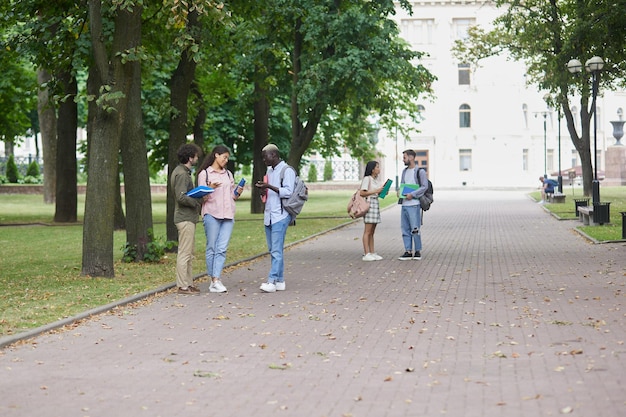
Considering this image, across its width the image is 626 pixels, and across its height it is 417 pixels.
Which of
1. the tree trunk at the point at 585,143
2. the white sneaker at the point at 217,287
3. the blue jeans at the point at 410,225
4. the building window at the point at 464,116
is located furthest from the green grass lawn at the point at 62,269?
the building window at the point at 464,116

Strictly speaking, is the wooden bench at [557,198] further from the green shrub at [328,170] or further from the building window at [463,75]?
the building window at [463,75]

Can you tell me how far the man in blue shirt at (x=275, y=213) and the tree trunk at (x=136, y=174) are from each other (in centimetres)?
460

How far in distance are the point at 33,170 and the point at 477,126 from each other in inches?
1474

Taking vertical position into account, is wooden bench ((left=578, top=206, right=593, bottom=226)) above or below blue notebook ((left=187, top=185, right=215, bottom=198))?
below

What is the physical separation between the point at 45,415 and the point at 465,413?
2538 millimetres

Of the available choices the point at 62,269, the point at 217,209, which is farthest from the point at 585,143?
the point at 217,209

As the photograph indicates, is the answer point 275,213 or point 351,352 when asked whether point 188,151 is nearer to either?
point 275,213

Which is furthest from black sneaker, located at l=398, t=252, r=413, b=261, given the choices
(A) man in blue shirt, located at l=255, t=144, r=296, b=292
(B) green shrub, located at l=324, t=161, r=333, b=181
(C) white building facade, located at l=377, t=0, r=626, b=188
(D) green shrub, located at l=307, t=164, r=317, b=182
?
(C) white building facade, located at l=377, t=0, r=626, b=188

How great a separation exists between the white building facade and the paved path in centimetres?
7567

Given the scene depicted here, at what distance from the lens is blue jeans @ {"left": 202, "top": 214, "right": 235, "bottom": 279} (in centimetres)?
1409

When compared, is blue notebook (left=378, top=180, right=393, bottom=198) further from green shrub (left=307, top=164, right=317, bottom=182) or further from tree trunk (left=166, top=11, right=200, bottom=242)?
green shrub (left=307, top=164, right=317, bottom=182)

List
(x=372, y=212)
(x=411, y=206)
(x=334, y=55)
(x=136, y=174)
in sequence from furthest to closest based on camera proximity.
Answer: (x=334, y=55) < (x=372, y=212) < (x=411, y=206) < (x=136, y=174)

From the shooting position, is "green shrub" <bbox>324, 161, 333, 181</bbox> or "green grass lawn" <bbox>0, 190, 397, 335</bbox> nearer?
"green grass lawn" <bbox>0, 190, 397, 335</bbox>

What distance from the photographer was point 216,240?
14.2 metres
